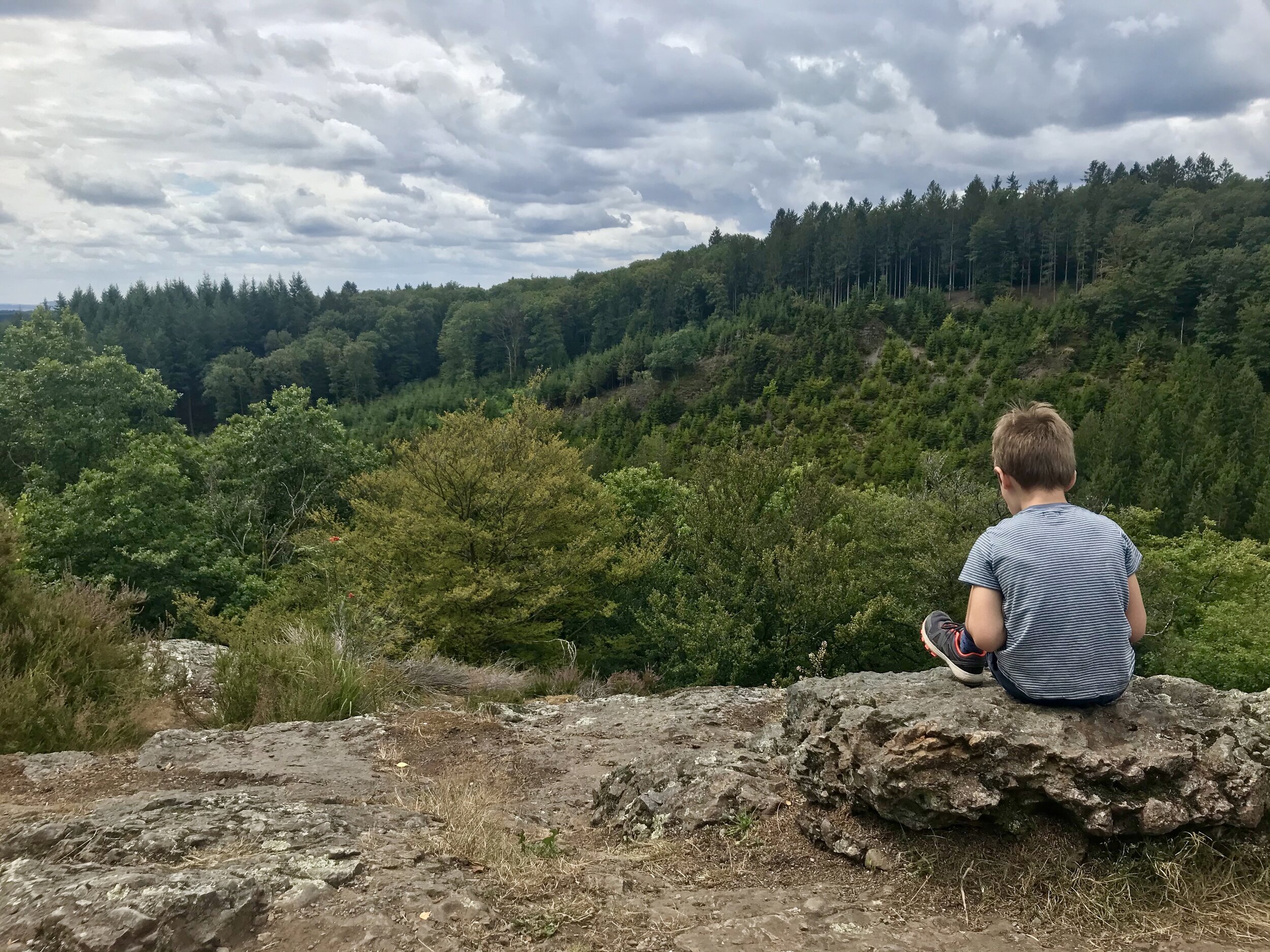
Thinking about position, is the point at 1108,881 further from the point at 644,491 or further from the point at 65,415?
the point at 65,415

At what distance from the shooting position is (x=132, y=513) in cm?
2045

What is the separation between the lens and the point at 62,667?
6.50 metres

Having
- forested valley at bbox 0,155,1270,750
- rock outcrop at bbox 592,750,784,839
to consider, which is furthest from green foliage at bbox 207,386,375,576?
rock outcrop at bbox 592,750,784,839

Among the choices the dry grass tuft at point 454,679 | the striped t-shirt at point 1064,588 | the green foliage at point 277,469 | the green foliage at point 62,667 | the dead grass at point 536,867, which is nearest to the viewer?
the dead grass at point 536,867

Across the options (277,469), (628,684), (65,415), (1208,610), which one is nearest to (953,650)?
(628,684)

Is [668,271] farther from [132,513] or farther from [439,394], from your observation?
[132,513]

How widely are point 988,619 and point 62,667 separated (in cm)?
701

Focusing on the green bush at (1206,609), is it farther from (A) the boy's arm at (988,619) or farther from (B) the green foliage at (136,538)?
(B) the green foliage at (136,538)

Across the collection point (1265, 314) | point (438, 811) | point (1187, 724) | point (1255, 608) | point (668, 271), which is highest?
point (668, 271)

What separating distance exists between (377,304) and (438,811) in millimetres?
137574

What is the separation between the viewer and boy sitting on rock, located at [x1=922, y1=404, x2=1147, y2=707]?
3.26 metres

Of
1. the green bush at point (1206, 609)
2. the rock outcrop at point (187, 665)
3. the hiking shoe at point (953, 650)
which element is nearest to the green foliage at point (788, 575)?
the green bush at point (1206, 609)

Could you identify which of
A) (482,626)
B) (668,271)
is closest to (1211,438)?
(482,626)

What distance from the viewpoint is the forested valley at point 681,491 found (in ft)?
41.0
